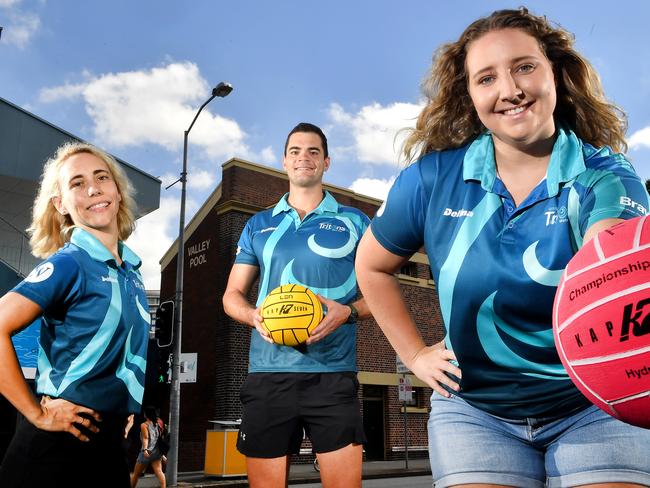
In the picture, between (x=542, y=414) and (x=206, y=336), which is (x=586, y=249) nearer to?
(x=542, y=414)

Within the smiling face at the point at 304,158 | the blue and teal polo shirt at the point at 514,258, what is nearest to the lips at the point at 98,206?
the smiling face at the point at 304,158

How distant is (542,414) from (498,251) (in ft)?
2.05

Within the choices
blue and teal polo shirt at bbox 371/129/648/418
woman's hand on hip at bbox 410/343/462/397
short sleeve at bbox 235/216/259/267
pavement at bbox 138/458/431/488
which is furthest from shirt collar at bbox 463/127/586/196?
pavement at bbox 138/458/431/488

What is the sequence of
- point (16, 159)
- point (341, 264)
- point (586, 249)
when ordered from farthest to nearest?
point (16, 159) → point (341, 264) → point (586, 249)

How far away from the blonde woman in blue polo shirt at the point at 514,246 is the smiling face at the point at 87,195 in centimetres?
164

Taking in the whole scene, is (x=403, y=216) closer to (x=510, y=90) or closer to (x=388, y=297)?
(x=388, y=297)

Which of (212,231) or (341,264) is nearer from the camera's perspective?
(341,264)

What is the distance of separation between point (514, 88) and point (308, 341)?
2.34m

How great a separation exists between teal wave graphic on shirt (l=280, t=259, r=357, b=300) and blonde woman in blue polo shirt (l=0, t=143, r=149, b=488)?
1.23 metres

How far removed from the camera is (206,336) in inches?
1045

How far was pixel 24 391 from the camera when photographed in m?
2.79

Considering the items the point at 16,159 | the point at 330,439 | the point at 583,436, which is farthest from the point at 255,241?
the point at 16,159

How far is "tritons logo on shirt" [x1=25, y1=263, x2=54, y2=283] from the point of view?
2.94 m

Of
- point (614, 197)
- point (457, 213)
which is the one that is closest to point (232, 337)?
point (457, 213)
